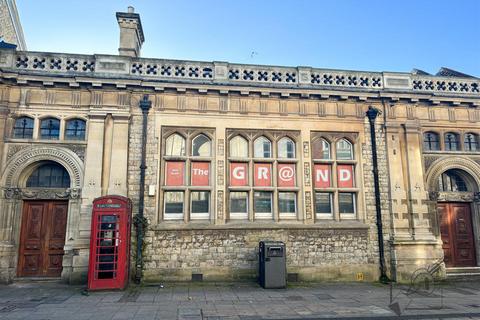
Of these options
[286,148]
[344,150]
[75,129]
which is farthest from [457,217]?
[75,129]

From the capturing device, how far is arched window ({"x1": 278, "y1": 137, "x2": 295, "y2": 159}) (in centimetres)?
1129

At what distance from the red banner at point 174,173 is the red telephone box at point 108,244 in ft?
6.06

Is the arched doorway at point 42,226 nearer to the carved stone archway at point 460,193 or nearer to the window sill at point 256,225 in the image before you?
the window sill at point 256,225

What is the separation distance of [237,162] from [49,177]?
5857mm

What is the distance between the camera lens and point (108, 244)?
874cm

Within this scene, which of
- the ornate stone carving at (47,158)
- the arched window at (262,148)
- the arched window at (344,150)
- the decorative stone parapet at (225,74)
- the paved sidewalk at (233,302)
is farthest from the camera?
the arched window at (344,150)

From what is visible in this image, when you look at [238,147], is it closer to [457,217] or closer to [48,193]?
[48,193]

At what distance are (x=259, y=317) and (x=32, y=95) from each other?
9277 millimetres

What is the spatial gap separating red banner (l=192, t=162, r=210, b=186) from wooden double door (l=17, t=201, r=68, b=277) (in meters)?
3.93

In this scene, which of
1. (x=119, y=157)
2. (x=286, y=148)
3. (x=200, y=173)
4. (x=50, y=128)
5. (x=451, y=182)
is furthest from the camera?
(x=451, y=182)

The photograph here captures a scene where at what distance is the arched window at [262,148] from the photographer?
1116 centimetres

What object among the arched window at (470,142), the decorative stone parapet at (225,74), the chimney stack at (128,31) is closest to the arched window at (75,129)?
the decorative stone parapet at (225,74)

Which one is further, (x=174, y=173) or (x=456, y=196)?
(x=456, y=196)

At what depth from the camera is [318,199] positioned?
11.1 metres
